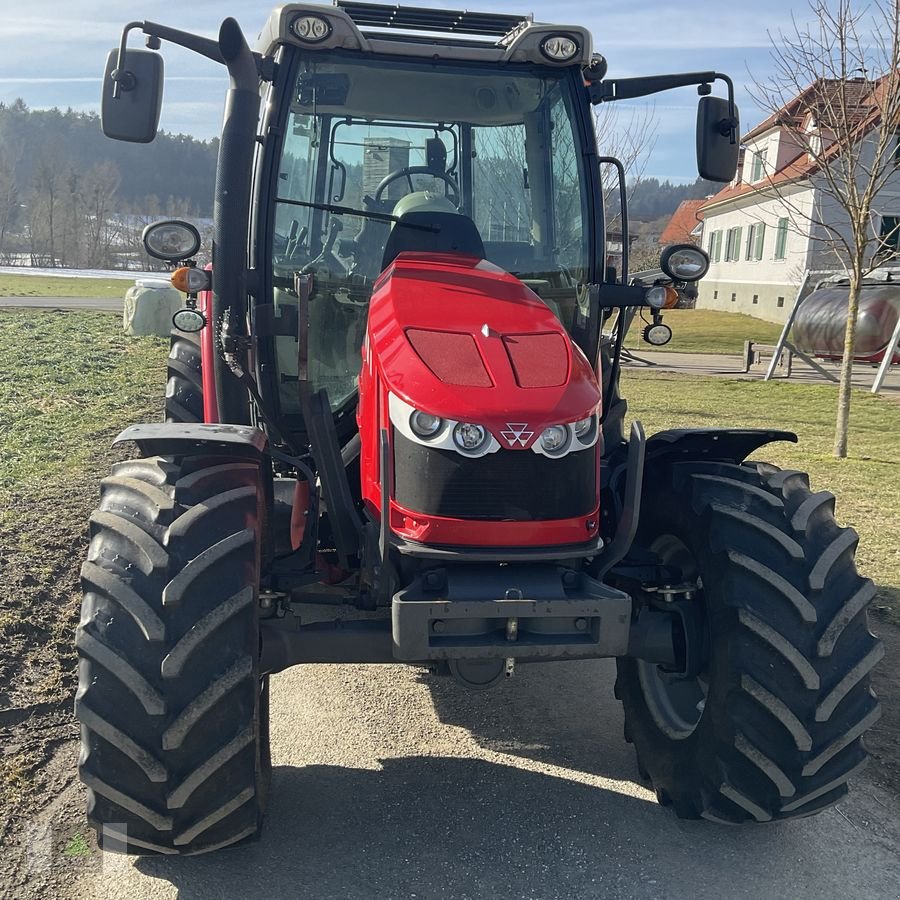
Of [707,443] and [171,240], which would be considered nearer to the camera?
[707,443]

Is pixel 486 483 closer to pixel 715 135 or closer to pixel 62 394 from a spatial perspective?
pixel 715 135

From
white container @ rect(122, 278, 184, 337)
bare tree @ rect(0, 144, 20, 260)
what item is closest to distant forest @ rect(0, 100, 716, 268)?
bare tree @ rect(0, 144, 20, 260)

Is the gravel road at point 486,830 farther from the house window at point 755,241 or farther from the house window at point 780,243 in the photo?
the house window at point 755,241

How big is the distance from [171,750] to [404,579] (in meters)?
0.85

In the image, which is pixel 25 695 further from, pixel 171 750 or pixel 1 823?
pixel 171 750

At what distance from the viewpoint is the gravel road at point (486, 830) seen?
3.04m

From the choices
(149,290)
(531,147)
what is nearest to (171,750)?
(531,147)

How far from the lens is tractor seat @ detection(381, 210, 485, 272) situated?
12.7ft

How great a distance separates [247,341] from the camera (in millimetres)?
3844

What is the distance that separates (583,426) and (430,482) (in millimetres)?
507

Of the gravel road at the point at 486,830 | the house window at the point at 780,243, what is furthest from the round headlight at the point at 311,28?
the house window at the point at 780,243

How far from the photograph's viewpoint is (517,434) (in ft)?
9.65

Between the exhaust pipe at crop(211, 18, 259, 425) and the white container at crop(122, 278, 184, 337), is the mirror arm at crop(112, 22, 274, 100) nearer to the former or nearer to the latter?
the exhaust pipe at crop(211, 18, 259, 425)

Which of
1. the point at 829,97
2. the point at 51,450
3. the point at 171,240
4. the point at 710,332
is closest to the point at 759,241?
the point at 710,332
